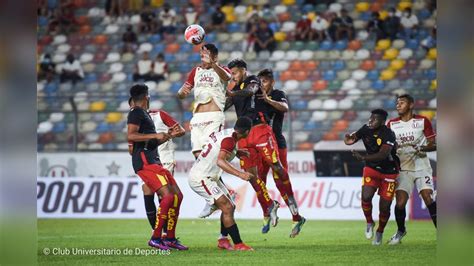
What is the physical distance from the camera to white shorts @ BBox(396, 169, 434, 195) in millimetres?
11922

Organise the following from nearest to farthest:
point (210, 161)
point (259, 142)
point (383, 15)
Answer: point (210, 161) < point (259, 142) < point (383, 15)

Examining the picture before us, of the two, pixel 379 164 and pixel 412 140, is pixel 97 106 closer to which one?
pixel 412 140

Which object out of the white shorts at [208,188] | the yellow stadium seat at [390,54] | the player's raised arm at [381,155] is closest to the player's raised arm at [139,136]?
the white shorts at [208,188]

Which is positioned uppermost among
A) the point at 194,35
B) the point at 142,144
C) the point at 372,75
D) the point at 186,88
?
the point at 194,35

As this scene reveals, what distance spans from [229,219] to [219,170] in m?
0.87

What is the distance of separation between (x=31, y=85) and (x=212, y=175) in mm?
7500

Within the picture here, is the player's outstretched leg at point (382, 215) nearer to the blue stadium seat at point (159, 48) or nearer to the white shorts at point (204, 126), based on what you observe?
the white shorts at point (204, 126)

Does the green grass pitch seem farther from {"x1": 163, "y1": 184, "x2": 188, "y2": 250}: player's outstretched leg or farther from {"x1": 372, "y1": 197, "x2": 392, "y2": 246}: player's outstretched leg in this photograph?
{"x1": 163, "y1": 184, "x2": 188, "y2": 250}: player's outstretched leg

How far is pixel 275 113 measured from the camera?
12.3m

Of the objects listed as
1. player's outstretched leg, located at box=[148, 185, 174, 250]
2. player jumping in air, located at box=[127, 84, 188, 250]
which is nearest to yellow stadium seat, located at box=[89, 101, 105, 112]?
player jumping in air, located at box=[127, 84, 188, 250]

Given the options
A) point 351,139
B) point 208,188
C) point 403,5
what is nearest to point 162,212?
point 208,188

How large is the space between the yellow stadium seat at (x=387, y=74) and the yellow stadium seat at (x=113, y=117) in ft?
27.0

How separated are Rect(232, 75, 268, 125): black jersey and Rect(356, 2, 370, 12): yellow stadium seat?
15.1 meters

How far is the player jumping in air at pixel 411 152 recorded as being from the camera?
1191cm
